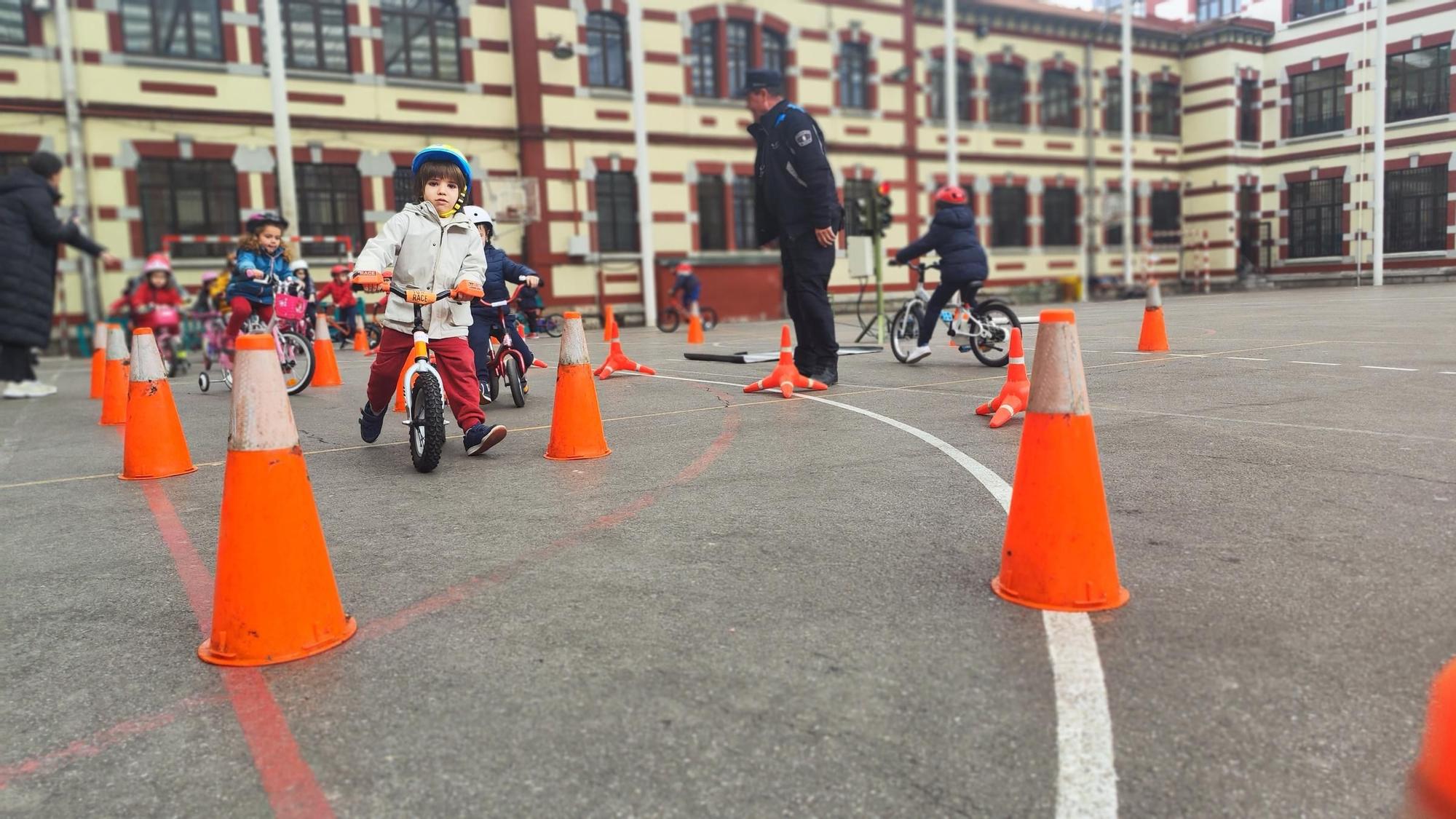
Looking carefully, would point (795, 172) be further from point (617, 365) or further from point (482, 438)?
point (482, 438)

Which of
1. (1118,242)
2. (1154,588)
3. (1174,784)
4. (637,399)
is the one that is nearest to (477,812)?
(1174,784)

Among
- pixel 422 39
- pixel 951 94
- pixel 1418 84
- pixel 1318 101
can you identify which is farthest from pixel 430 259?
pixel 1418 84

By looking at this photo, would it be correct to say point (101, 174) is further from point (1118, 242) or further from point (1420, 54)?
point (1420, 54)

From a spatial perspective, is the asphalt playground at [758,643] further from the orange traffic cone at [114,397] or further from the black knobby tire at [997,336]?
the black knobby tire at [997,336]

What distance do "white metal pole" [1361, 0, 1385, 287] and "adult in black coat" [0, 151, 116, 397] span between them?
36156 millimetres

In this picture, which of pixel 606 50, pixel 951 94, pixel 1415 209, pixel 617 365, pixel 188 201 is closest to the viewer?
pixel 617 365

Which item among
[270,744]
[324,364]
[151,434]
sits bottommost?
[270,744]

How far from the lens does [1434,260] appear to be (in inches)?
1407

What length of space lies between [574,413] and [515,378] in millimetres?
2893

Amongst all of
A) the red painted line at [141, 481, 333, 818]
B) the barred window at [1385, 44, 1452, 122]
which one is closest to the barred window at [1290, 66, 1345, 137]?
the barred window at [1385, 44, 1452, 122]

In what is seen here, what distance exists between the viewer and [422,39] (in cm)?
2492

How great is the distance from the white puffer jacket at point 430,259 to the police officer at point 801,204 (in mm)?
3512

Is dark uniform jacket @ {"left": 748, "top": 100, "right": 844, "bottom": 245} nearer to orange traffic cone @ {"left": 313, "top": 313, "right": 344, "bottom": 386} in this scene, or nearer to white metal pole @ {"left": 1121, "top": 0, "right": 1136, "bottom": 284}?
orange traffic cone @ {"left": 313, "top": 313, "right": 344, "bottom": 386}

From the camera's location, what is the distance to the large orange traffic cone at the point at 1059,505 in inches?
126
